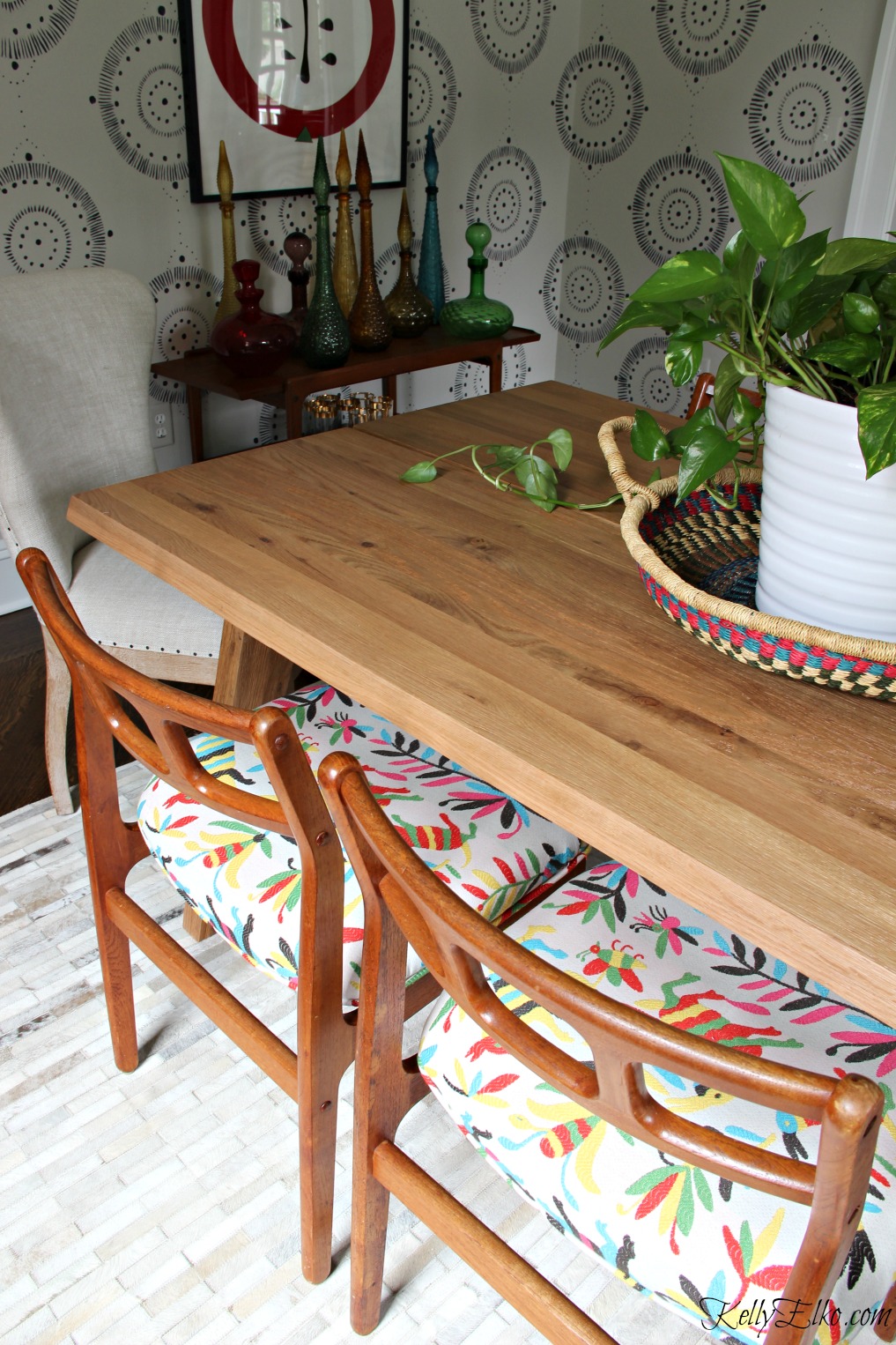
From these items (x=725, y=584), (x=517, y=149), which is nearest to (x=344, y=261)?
(x=517, y=149)

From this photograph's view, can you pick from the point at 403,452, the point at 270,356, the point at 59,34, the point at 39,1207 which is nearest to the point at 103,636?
the point at 403,452

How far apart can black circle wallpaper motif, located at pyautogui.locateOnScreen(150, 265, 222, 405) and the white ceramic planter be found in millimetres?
2398

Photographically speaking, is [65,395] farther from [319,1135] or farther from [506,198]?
[506,198]

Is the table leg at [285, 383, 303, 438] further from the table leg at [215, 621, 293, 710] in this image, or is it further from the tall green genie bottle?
the table leg at [215, 621, 293, 710]

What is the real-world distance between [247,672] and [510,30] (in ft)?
10.2

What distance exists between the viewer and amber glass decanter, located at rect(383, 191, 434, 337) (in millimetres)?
3227

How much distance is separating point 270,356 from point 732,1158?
8.31 feet

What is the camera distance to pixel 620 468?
137cm

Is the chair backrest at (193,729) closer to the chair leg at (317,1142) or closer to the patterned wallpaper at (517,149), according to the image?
the chair leg at (317,1142)

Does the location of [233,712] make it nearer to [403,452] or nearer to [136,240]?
[403,452]

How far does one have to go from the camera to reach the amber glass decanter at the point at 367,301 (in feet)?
10.0

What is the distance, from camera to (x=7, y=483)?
177 cm

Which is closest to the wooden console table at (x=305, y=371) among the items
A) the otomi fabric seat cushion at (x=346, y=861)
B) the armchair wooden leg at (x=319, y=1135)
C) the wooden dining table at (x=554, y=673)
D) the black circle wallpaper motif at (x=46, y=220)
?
the black circle wallpaper motif at (x=46, y=220)

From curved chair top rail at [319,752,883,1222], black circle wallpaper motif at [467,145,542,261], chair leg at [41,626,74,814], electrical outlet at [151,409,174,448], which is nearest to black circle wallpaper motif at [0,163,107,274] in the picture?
electrical outlet at [151,409,174,448]
